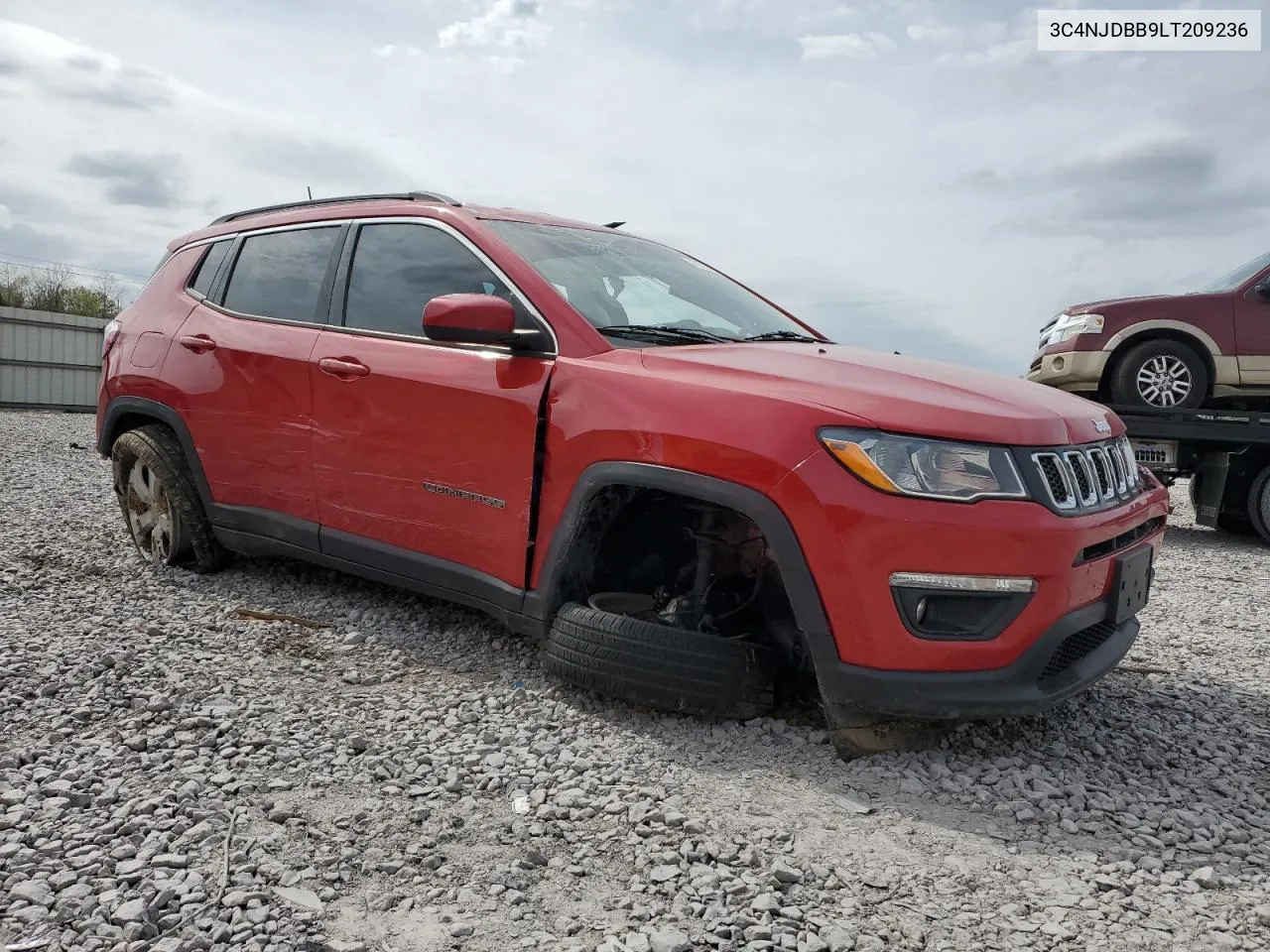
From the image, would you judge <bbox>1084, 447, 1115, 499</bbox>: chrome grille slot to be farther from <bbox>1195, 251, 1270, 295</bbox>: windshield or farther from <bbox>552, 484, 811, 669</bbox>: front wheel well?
<bbox>1195, 251, 1270, 295</bbox>: windshield

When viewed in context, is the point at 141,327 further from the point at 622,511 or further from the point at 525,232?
the point at 622,511

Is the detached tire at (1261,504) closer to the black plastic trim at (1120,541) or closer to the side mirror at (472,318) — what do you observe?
the black plastic trim at (1120,541)

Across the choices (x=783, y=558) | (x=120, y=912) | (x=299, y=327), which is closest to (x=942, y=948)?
(x=783, y=558)

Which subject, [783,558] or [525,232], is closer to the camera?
[783,558]

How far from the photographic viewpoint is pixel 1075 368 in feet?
29.1

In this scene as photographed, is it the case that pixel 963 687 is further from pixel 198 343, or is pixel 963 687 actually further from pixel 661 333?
pixel 198 343

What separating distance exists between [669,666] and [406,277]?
1855 mm

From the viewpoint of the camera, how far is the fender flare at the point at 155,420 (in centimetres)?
450

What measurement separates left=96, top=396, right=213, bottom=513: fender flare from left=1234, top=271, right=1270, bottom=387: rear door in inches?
330

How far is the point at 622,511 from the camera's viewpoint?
10.8ft

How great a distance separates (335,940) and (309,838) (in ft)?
1.43

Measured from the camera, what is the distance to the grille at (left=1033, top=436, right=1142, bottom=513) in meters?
2.74

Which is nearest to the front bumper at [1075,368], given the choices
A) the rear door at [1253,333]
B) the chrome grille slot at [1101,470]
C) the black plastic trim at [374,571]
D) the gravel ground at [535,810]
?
the rear door at [1253,333]

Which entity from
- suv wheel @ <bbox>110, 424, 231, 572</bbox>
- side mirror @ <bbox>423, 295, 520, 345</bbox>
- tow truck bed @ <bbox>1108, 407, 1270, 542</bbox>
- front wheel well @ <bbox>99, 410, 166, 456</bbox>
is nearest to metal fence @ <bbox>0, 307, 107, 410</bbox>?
front wheel well @ <bbox>99, 410, 166, 456</bbox>
